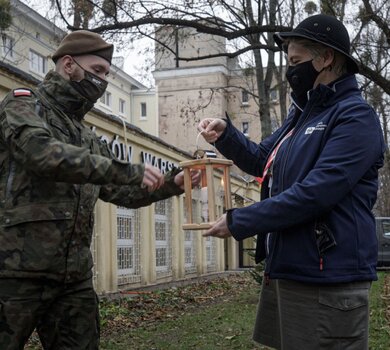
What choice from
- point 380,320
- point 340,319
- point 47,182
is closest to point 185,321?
point 380,320

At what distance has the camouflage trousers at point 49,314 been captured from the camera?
305 centimetres

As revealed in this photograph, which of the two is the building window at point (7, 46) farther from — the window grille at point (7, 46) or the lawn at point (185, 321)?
the lawn at point (185, 321)

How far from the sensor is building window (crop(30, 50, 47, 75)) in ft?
91.6

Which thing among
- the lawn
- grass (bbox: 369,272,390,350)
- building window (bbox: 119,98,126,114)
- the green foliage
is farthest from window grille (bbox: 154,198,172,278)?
building window (bbox: 119,98,126,114)

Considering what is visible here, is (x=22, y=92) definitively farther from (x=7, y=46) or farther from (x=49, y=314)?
(x=7, y=46)

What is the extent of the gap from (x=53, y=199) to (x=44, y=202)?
5 centimetres

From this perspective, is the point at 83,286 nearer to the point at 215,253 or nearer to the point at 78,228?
the point at 78,228

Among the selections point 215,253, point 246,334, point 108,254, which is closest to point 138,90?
point 215,253

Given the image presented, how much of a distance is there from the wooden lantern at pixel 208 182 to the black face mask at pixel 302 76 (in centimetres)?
60

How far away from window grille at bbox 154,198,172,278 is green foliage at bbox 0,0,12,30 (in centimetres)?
608

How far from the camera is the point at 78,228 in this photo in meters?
3.27

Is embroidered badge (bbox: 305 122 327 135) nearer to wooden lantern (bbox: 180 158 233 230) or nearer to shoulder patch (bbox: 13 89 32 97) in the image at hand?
wooden lantern (bbox: 180 158 233 230)

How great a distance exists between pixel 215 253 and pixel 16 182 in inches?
793

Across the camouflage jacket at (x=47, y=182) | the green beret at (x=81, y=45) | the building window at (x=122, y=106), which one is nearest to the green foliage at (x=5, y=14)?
the green beret at (x=81, y=45)
